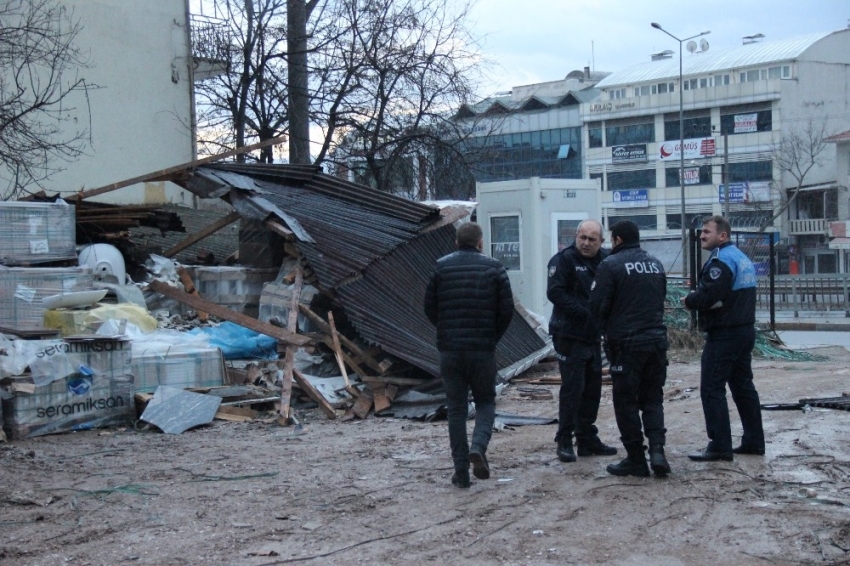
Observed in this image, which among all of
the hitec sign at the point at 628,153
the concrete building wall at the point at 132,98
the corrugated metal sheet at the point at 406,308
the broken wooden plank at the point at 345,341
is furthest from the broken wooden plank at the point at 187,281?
the hitec sign at the point at 628,153

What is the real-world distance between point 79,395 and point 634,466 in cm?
511

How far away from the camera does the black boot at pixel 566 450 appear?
6797 mm

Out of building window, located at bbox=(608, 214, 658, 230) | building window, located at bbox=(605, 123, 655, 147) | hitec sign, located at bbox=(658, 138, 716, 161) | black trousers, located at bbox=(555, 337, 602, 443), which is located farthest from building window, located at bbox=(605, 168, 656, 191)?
black trousers, located at bbox=(555, 337, 602, 443)

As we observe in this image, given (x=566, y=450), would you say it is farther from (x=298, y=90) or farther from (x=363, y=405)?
(x=298, y=90)

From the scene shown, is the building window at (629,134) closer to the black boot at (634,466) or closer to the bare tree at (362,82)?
the bare tree at (362,82)

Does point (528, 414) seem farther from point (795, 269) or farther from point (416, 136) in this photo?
point (795, 269)

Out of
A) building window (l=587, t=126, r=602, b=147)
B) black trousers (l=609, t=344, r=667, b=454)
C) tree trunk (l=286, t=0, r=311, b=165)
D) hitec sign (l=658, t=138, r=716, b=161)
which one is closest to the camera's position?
black trousers (l=609, t=344, r=667, b=454)

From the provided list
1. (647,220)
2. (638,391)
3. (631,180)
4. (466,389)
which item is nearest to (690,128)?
(631,180)

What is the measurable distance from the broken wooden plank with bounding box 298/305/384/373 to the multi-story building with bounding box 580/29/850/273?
45.2 meters

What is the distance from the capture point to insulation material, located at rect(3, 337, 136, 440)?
319 inches

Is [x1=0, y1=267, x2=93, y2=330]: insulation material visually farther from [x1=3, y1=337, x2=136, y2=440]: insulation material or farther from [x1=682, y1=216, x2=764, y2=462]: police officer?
[x1=682, y1=216, x2=764, y2=462]: police officer

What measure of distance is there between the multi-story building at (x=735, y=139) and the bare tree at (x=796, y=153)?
0.32 ft

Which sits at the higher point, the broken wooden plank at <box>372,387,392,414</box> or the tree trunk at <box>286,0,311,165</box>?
the tree trunk at <box>286,0,311,165</box>

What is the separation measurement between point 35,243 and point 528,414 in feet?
18.0
